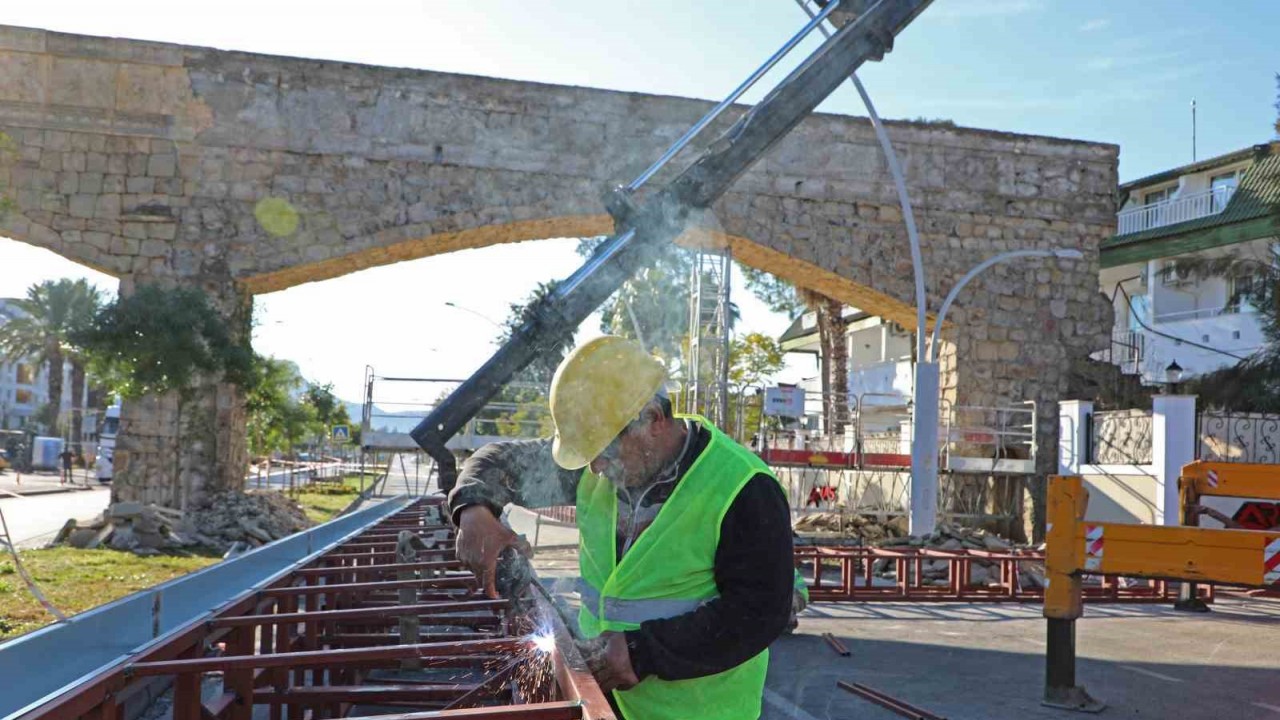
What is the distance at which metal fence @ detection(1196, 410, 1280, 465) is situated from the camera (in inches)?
714

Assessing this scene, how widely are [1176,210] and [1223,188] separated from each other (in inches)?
88.5

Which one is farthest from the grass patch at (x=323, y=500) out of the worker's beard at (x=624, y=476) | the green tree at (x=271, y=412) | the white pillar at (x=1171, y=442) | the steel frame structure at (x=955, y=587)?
the worker's beard at (x=624, y=476)

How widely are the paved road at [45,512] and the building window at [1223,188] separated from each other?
30.6 meters

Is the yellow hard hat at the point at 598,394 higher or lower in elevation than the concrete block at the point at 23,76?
lower

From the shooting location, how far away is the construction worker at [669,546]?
250 cm

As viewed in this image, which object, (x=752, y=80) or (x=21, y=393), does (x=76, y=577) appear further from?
(x=21, y=393)

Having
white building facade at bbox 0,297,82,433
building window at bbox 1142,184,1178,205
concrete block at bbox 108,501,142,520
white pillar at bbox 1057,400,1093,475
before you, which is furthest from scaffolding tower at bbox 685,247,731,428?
white building facade at bbox 0,297,82,433

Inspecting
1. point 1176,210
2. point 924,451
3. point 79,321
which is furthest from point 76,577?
point 1176,210

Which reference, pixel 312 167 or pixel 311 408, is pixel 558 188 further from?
pixel 311 408

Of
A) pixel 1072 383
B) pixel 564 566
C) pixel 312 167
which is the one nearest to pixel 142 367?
pixel 312 167

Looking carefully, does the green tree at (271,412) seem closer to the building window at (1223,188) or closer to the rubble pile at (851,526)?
the rubble pile at (851,526)

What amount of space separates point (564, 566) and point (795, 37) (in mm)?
8184

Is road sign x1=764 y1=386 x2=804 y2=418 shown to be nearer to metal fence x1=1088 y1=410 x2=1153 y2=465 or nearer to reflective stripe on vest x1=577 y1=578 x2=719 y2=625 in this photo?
metal fence x1=1088 y1=410 x2=1153 y2=465

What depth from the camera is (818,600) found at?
13.2 meters
